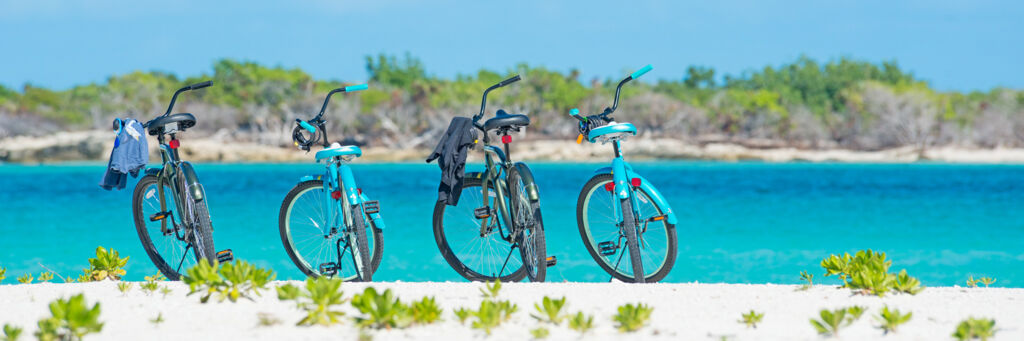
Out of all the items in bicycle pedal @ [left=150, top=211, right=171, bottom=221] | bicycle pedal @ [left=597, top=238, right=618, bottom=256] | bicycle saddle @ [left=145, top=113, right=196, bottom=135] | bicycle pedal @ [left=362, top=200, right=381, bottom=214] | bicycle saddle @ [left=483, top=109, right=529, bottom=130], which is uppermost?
bicycle saddle @ [left=483, top=109, right=529, bottom=130]

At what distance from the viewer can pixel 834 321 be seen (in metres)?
3.92

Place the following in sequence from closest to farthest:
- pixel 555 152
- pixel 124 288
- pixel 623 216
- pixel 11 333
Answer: pixel 11 333
pixel 124 288
pixel 623 216
pixel 555 152

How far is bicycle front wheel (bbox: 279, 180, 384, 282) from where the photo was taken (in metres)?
6.00

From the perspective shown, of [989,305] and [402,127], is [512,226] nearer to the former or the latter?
[989,305]

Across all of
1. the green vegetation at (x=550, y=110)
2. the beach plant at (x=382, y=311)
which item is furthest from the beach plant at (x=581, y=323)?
the green vegetation at (x=550, y=110)

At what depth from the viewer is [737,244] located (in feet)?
55.8

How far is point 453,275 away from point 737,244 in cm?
589

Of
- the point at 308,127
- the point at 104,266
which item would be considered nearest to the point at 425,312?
the point at 308,127

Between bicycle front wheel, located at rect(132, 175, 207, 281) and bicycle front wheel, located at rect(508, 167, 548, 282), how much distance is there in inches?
79.1

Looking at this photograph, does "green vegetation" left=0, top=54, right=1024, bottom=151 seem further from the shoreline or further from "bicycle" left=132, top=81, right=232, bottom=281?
"bicycle" left=132, top=81, right=232, bottom=281

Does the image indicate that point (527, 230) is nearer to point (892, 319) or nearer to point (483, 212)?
point (483, 212)

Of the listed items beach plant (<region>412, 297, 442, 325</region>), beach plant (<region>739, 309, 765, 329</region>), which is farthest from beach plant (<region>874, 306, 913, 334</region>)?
beach plant (<region>412, 297, 442, 325</region>)

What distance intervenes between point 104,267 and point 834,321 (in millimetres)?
4388

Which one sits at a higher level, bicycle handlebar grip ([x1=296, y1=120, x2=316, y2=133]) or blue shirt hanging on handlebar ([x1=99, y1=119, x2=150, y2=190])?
bicycle handlebar grip ([x1=296, y1=120, x2=316, y2=133])
